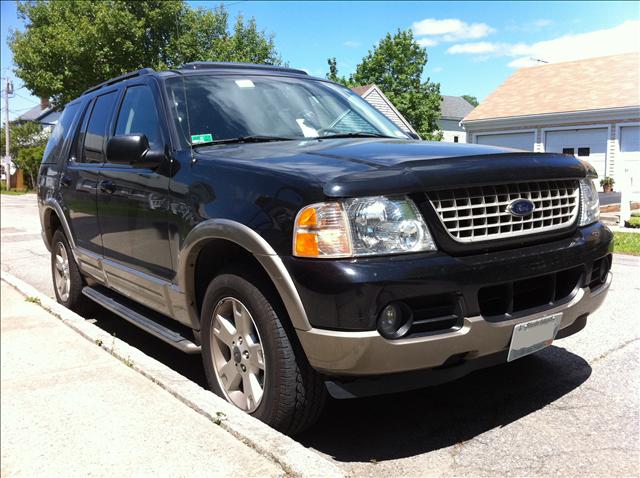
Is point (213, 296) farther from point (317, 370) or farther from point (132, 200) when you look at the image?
point (132, 200)

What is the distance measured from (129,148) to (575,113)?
25.9m

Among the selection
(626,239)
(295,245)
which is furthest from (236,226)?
(626,239)

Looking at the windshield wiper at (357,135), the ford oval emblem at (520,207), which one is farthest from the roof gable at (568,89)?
the ford oval emblem at (520,207)

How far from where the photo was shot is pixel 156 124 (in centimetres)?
395

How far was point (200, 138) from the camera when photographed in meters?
3.70

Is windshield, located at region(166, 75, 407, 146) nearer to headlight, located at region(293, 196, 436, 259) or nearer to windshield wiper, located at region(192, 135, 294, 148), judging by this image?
windshield wiper, located at region(192, 135, 294, 148)

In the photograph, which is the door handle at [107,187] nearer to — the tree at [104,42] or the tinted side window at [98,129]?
the tinted side window at [98,129]

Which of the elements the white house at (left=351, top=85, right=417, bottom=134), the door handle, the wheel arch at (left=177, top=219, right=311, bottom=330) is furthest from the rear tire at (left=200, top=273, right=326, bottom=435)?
the white house at (left=351, top=85, right=417, bottom=134)

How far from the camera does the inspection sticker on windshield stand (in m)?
2.84

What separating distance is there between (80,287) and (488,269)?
406 centimetres

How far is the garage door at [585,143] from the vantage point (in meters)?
26.1

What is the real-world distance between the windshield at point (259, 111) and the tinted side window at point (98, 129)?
3.59 ft

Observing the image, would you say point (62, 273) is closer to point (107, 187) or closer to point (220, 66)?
point (107, 187)

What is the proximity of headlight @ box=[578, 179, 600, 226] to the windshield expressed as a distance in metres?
1.36
